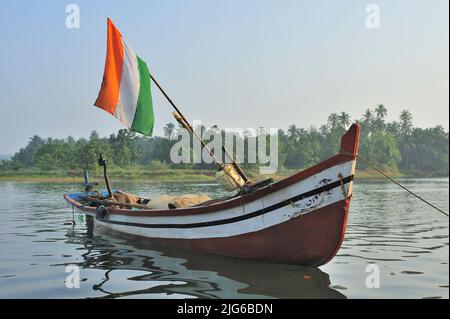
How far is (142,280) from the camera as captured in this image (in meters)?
8.48

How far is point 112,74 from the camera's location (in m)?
12.2

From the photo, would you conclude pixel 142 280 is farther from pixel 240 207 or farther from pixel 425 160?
pixel 425 160

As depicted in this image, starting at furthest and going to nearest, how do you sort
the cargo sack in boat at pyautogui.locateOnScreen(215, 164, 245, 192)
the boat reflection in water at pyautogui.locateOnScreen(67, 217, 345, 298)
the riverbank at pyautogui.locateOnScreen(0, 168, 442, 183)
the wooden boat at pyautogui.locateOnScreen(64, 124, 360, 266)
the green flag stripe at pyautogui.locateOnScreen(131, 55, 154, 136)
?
the riverbank at pyautogui.locateOnScreen(0, 168, 442, 183)
the green flag stripe at pyautogui.locateOnScreen(131, 55, 154, 136)
the cargo sack in boat at pyautogui.locateOnScreen(215, 164, 245, 192)
the wooden boat at pyautogui.locateOnScreen(64, 124, 360, 266)
the boat reflection in water at pyautogui.locateOnScreen(67, 217, 345, 298)

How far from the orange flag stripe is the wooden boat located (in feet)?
11.1

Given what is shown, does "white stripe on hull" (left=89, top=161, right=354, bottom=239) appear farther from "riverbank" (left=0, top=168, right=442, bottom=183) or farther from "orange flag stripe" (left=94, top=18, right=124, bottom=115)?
"riverbank" (left=0, top=168, right=442, bottom=183)

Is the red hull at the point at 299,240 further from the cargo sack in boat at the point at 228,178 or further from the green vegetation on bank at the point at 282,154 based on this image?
the green vegetation on bank at the point at 282,154

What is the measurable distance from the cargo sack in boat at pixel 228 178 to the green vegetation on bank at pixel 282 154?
2122 inches

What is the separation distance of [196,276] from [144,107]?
16.5 feet

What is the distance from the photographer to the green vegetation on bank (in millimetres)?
69062

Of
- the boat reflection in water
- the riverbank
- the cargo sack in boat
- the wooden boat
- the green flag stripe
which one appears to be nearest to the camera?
the boat reflection in water

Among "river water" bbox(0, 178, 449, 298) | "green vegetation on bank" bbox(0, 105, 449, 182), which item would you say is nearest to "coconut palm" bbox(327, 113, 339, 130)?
"green vegetation on bank" bbox(0, 105, 449, 182)

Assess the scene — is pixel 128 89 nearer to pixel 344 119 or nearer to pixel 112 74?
pixel 112 74

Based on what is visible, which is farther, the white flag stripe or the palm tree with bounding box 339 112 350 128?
the palm tree with bounding box 339 112 350 128
